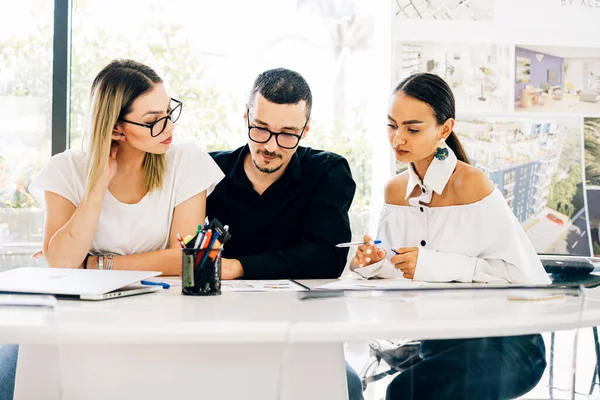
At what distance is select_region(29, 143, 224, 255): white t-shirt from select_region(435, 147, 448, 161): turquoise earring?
2.34 ft

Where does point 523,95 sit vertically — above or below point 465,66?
below

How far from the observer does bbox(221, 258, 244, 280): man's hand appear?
198 centimetres

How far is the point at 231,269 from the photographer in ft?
6.56

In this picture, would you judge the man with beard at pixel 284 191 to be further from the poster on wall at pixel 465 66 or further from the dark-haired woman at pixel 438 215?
the poster on wall at pixel 465 66

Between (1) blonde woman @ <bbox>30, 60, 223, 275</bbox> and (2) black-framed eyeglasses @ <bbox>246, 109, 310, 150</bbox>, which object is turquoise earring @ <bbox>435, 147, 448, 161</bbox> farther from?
(1) blonde woman @ <bbox>30, 60, 223, 275</bbox>

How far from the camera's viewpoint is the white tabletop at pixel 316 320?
1.06 m

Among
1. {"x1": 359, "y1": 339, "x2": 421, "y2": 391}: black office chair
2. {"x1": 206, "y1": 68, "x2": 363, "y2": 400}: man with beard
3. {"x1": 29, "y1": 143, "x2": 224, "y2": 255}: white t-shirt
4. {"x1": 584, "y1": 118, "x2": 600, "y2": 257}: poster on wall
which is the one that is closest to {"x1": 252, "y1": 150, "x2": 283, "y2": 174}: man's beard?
{"x1": 206, "y1": 68, "x2": 363, "y2": 400}: man with beard

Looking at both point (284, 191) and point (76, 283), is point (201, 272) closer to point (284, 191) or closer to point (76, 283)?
point (76, 283)

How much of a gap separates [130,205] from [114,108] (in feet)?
1.01

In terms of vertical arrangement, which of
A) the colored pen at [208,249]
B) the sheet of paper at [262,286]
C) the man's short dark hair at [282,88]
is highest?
the man's short dark hair at [282,88]

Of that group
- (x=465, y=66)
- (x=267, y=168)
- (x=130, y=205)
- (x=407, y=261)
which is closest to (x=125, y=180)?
(x=130, y=205)

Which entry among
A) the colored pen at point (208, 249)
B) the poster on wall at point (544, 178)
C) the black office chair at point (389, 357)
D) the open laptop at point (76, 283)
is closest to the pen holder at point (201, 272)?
the colored pen at point (208, 249)

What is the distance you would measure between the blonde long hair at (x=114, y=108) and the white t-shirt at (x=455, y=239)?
76cm

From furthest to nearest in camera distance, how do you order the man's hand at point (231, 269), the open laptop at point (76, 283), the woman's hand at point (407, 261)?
the man's hand at point (231, 269) → the woman's hand at point (407, 261) → the open laptop at point (76, 283)
